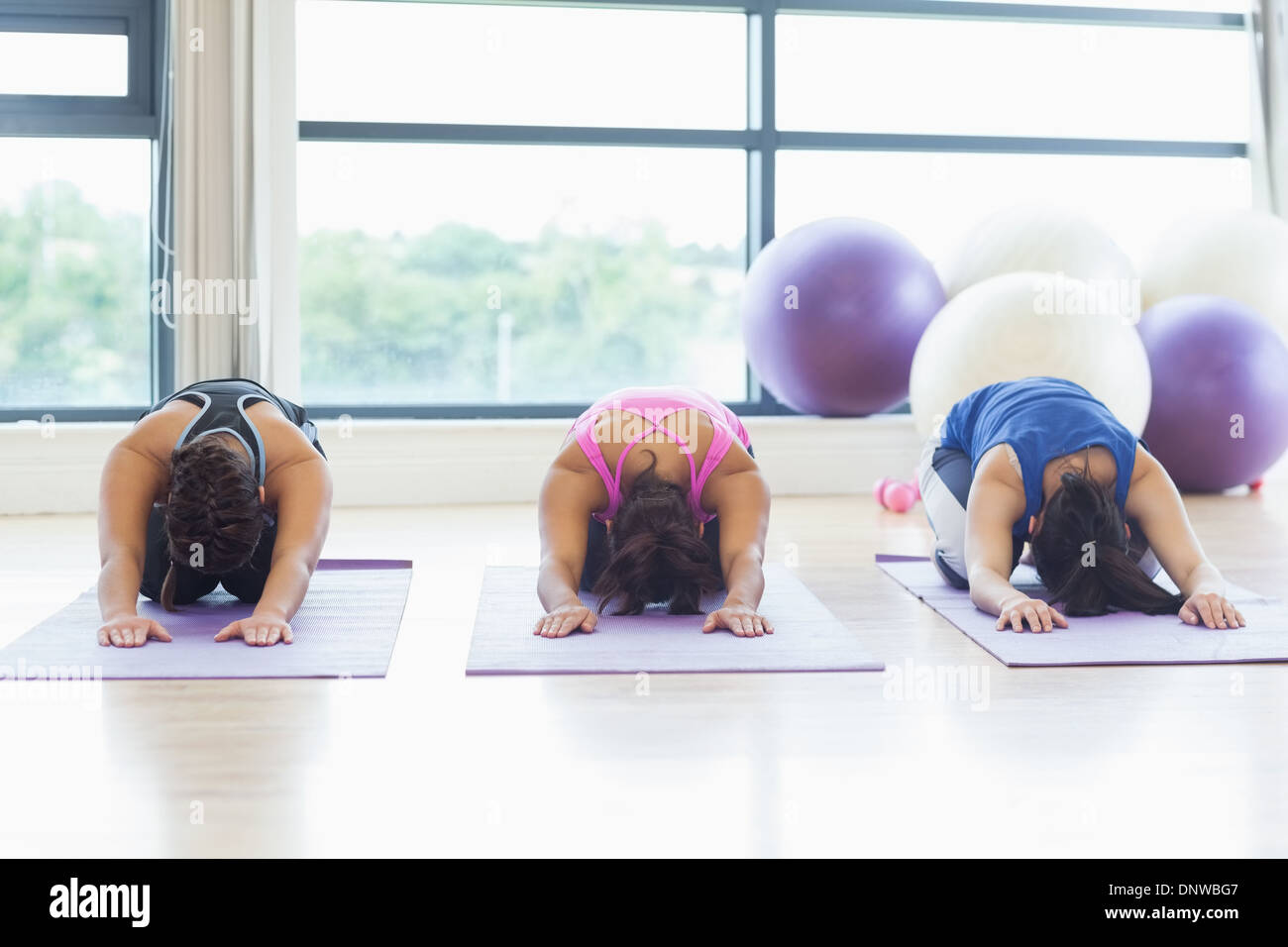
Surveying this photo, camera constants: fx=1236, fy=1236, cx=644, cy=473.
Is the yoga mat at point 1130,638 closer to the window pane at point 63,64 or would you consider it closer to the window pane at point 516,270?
the window pane at point 516,270

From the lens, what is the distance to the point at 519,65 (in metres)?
4.98

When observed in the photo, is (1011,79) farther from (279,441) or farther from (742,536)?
(279,441)

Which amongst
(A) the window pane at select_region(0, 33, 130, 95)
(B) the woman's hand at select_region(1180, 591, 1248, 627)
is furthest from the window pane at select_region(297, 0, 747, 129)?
(B) the woman's hand at select_region(1180, 591, 1248, 627)

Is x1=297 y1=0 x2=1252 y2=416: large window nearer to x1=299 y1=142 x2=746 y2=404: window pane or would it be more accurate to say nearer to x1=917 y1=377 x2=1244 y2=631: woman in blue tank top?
x1=299 y1=142 x2=746 y2=404: window pane

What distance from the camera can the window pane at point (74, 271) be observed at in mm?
4688

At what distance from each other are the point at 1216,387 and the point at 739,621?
2.68 meters

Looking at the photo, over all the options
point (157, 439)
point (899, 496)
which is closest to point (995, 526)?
point (157, 439)

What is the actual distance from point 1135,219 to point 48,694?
4816 millimetres

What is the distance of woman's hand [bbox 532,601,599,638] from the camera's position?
7.99ft

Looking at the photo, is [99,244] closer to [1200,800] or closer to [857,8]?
[857,8]

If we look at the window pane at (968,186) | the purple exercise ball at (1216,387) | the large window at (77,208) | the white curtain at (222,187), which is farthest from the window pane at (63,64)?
the purple exercise ball at (1216,387)

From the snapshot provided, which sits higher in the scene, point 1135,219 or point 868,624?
point 1135,219
